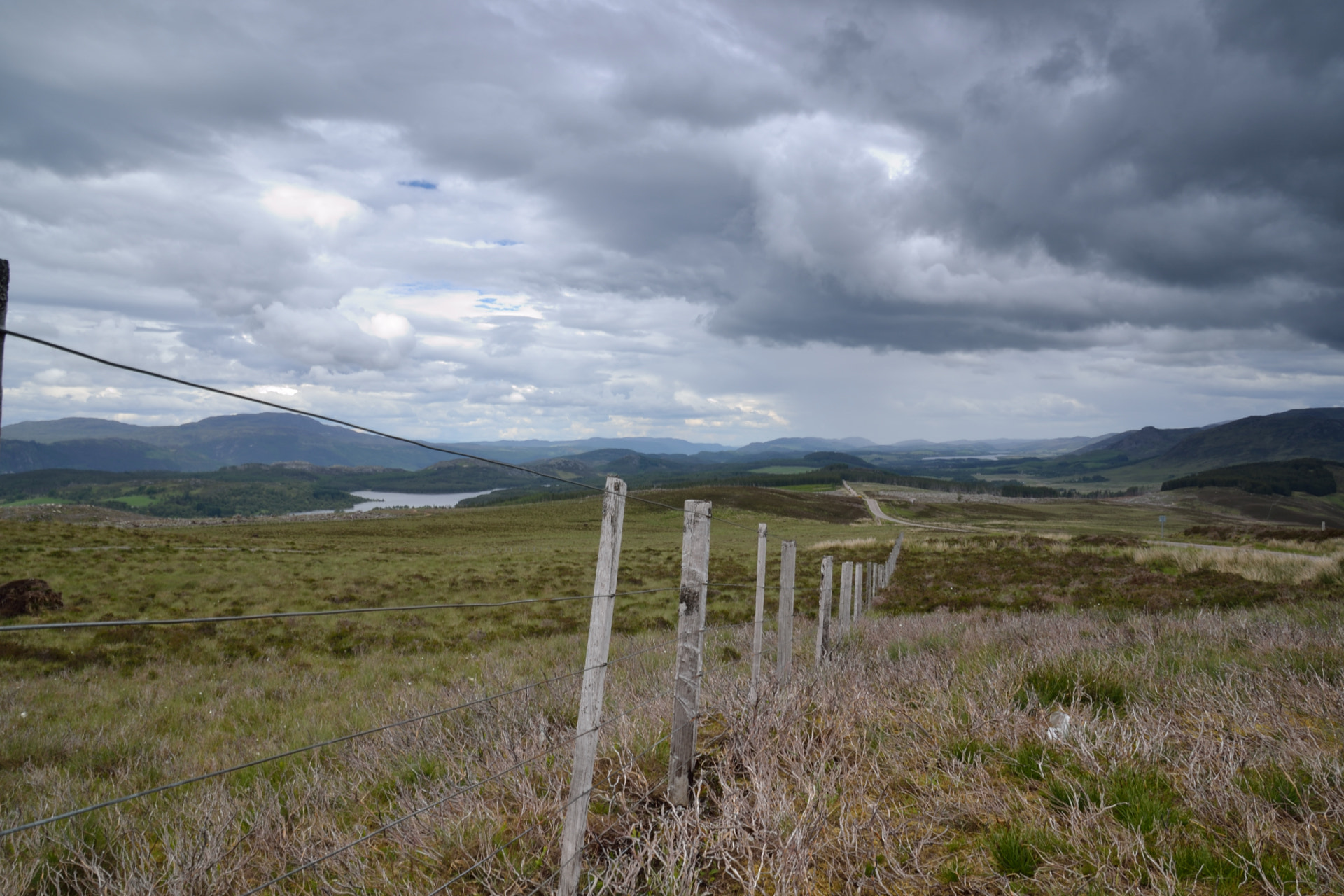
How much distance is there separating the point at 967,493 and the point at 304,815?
18427 centimetres

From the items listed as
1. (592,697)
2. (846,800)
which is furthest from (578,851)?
(846,800)

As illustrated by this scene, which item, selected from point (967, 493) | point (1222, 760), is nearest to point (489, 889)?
point (1222, 760)

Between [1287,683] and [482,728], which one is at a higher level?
[1287,683]

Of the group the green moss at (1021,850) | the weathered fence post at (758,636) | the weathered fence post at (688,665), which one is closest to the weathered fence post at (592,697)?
the weathered fence post at (688,665)

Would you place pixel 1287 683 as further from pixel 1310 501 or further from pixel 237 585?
pixel 1310 501

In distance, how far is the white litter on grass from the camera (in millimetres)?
5094

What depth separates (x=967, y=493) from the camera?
172m

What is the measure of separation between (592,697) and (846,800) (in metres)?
1.82

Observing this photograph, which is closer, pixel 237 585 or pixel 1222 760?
pixel 1222 760

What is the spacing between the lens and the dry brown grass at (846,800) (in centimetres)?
380

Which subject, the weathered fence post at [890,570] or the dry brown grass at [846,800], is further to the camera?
the weathered fence post at [890,570]

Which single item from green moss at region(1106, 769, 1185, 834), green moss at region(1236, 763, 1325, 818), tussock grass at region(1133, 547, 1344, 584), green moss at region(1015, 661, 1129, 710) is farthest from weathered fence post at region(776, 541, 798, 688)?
tussock grass at region(1133, 547, 1344, 584)

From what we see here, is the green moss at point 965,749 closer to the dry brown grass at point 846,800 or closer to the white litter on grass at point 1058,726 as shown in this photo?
the dry brown grass at point 846,800

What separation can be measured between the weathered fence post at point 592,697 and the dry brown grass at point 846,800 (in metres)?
0.24
